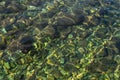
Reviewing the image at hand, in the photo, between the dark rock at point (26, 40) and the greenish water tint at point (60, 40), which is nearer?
the greenish water tint at point (60, 40)

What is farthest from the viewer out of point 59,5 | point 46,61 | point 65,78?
point 59,5

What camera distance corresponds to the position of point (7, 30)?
9.28 metres

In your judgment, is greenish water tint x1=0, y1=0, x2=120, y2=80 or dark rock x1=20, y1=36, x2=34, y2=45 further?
dark rock x1=20, y1=36, x2=34, y2=45

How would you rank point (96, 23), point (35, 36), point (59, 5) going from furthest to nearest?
point (59, 5), point (96, 23), point (35, 36)

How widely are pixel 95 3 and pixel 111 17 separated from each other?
106 centimetres

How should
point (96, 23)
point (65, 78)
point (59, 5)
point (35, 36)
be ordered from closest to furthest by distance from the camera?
1. point (65, 78)
2. point (35, 36)
3. point (96, 23)
4. point (59, 5)

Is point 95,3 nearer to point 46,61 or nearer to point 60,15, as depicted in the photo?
point 60,15

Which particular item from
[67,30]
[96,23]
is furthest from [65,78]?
[96,23]

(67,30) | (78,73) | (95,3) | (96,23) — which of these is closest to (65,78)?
(78,73)

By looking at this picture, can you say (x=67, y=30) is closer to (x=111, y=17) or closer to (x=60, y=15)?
(x=60, y=15)

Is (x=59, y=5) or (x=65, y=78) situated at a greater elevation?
(x=59, y=5)

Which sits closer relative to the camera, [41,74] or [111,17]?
[41,74]

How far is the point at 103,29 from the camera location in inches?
364

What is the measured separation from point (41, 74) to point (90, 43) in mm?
1881
